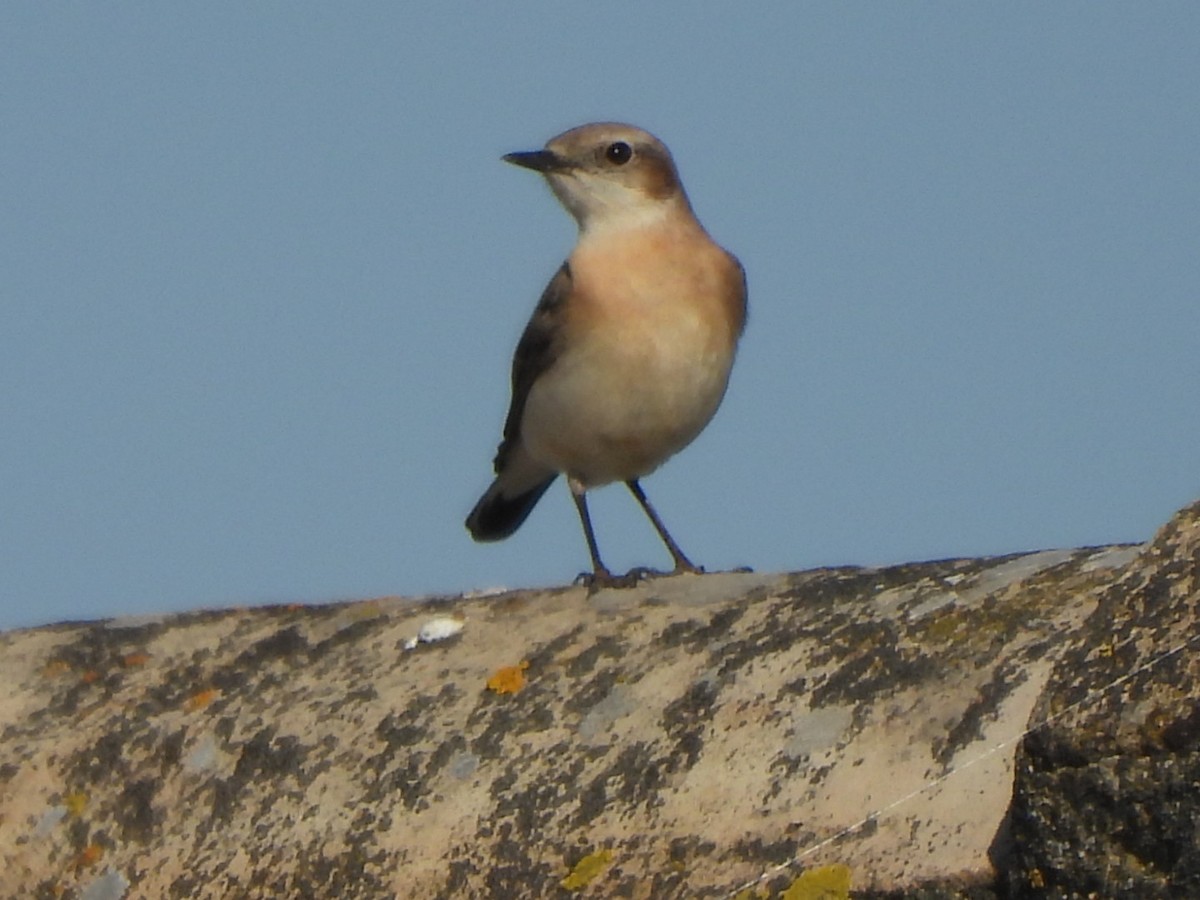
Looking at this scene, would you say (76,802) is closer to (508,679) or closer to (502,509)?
(508,679)

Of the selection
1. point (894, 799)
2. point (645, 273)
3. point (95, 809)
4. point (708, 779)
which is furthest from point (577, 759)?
point (645, 273)

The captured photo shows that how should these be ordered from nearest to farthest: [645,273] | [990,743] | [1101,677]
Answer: [1101,677] → [990,743] → [645,273]

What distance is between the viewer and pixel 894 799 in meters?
3.75

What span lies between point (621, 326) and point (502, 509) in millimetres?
1878

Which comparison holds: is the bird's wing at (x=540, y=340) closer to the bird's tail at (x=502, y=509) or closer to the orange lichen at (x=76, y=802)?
the bird's tail at (x=502, y=509)

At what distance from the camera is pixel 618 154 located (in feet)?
31.6

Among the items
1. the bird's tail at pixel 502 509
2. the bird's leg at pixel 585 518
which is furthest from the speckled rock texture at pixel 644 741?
the bird's tail at pixel 502 509

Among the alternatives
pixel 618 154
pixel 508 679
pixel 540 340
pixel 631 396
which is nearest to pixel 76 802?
pixel 508 679

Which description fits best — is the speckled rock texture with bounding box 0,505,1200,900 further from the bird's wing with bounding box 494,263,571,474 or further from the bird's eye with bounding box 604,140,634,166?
the bird's eye with bounding box 604,140,634,166

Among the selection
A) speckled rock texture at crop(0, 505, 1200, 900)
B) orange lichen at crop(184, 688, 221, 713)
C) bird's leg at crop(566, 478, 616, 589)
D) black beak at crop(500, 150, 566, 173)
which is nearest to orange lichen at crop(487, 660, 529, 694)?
speckled rock texture at crop(0, 505, 1200, 900)

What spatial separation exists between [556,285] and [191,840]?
15.9ft

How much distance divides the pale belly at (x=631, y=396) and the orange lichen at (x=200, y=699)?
148 inches

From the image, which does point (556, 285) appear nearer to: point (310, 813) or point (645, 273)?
point (645, 273)

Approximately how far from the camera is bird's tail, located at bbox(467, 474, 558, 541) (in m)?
10.3
